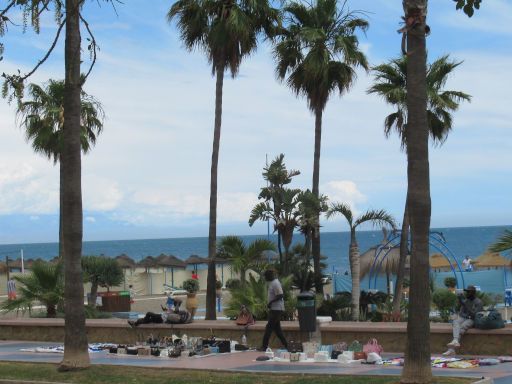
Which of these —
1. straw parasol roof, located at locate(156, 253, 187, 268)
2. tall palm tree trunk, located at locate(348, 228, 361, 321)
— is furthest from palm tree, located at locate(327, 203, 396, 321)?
straw parasol roof, located at locate(156, 253, 187, 268)

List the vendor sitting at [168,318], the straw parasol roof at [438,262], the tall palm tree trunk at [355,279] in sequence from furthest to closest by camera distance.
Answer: the straw parasol roof at [438,262], the tall palm tree trunk at [355,279], the vendor sitting at [168,318]

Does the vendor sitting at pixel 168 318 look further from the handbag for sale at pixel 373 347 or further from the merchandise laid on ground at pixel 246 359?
the handbag for sale at pixel 373 347

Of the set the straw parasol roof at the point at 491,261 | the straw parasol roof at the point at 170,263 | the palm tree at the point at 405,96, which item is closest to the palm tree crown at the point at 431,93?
the palm tree at the point at 405,96

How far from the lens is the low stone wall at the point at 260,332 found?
1528 cm

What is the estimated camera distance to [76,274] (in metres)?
14.9

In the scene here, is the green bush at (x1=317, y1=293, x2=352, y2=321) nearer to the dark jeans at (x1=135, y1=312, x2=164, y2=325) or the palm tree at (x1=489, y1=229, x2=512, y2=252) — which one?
the dark jeans at (x1=135, y1=312, x2=164, y2=325)

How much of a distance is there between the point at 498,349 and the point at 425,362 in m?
4.15

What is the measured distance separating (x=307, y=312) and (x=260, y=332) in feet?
5.60

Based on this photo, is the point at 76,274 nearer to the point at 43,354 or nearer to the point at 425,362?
the point at 43,354

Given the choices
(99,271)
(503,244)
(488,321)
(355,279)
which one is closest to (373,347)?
(488,321)

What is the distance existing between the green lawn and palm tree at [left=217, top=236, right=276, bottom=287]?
8.94 meters

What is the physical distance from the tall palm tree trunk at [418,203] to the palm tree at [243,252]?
12.2 m

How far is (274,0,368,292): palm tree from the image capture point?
2556 cm

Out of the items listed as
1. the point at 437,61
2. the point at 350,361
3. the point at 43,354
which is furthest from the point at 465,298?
the point at 437,61
